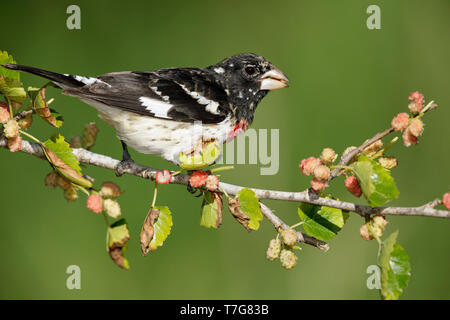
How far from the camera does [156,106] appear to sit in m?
2.18

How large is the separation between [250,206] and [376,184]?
364 millimetres

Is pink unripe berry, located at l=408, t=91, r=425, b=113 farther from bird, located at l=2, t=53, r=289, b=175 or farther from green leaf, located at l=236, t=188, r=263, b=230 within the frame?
bird, located at l=2, t=53, r=289, b=175

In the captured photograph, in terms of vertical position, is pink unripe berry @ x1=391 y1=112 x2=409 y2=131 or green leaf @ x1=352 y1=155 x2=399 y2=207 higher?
pink unripe berry @ x1=391 y1=112 x2=409 y2=131

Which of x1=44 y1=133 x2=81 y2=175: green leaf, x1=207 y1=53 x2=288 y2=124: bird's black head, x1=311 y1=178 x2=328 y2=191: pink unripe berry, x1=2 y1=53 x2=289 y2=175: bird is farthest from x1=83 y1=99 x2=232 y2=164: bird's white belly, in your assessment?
x1=311 y1=178 x2=328 y2=191: pink unripe berry

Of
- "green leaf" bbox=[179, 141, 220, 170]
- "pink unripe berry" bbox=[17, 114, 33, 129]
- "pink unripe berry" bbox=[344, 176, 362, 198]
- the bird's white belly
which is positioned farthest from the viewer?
the bird's white belly

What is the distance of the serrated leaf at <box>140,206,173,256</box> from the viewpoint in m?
1.56

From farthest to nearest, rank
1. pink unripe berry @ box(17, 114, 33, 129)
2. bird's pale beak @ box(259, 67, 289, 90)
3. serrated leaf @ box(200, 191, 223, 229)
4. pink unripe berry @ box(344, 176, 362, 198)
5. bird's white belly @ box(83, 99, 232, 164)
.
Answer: bird's pale beak @ box(259, 67, 289, 90) → bird's white belly @ box(83, 99, 232, 164) → pink unripe berry @ box(17, 114, 33, 129) → serrated leaf @ box(200, 191, 223, 229) → pink unripe berry @ box(344, 176, 362, 198)

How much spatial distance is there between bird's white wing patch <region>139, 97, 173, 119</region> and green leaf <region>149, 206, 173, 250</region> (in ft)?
2.20

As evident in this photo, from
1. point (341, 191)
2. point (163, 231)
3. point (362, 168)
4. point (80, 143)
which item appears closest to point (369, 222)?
point (362, 168)

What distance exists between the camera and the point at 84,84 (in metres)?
1.97

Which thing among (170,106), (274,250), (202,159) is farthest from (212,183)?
(170,106)

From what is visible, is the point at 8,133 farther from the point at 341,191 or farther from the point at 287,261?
the point at 341,191

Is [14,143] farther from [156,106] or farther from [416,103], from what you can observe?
[416,103]

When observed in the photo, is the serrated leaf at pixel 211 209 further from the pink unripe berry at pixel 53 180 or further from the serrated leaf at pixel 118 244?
the pink unripe berry at pixel 53 180
